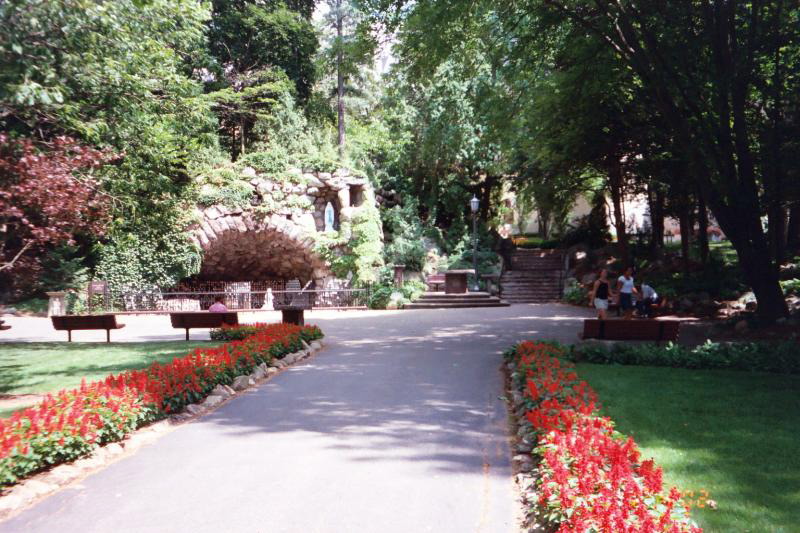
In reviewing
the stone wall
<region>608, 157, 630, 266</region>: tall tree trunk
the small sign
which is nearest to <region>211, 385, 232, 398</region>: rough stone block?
the small sign

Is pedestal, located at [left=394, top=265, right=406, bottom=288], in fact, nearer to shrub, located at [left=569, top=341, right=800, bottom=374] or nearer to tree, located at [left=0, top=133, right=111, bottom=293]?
shrub, located at [left=569, top=341, right=800, bottom=374]

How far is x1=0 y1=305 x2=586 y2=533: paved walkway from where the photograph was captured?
4070 mm

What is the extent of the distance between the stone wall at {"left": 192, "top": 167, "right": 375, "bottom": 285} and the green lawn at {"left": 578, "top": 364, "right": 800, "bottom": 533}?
18.4 meters

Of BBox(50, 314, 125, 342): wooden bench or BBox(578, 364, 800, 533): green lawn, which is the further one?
BBox(50, 314, 125, 342): wooden bench

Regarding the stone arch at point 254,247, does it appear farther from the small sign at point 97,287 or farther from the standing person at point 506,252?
the standing person at point 506,252

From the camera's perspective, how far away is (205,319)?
13.4 meters

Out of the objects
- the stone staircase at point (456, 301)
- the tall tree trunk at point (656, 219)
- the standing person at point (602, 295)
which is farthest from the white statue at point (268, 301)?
the tall tree trunk at point (656, 219)

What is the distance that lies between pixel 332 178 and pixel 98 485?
22351 millimetres

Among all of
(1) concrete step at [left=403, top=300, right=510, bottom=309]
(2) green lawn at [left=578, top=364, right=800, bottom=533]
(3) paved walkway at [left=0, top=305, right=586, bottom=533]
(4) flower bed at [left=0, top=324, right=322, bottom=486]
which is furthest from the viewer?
(1) concrete step at [left=403, top=300, right=510, bottom=309]

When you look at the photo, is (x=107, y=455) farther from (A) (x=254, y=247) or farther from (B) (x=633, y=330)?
(A) (x=254, y=247)

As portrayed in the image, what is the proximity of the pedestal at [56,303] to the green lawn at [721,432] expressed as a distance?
2000 centimetres

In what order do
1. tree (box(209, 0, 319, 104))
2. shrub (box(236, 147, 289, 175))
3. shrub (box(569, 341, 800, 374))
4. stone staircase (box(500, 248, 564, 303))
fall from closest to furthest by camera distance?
shrub (box(569, 341, 800, 374)) → shrub (box(236, 147, 289, 175)) → stone staircase (box(500, 248, 564, 303)) → tree (box(209, 0, 319, 104))

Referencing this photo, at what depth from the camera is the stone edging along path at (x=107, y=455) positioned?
449 centimetres

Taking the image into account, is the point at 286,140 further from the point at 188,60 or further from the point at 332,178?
the point at 188,60
